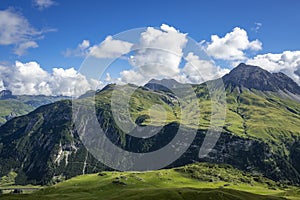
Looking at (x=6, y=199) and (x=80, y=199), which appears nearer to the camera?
(x=6, y=199)

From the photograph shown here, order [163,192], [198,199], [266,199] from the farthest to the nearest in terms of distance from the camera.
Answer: [266,199] → [163,192] → [198,199]

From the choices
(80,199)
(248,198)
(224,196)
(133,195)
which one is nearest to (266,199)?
(248,198)

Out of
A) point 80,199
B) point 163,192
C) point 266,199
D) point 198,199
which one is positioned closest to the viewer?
point 198,199

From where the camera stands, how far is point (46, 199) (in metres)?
157

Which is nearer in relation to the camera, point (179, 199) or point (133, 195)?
point (179, 199)

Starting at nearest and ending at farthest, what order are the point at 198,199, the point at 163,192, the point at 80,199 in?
the point at 198,199 → the point at 163,192 → the point at 80,199

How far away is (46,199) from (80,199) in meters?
36.6

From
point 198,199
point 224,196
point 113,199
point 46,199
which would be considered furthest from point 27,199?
point 224,196

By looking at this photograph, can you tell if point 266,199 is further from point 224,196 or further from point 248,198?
point 224,196

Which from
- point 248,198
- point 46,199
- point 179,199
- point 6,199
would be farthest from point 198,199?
point 6,199

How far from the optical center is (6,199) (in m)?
154

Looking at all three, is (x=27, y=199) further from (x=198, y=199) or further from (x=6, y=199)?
(x=198, y=199)

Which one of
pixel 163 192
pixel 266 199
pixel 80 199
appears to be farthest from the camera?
pixel 80 199

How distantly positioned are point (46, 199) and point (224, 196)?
3099 inches
